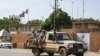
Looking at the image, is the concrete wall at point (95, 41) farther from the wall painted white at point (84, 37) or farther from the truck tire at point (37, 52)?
the truck tire at point (37, 52)

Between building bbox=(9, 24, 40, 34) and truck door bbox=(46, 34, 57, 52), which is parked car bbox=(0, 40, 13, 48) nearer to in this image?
truck door bbox=(46, 34, 57, 52)

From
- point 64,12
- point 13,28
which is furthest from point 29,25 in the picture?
point 64,12

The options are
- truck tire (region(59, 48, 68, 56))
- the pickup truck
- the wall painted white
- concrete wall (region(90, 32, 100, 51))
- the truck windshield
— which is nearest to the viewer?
the pickup truck

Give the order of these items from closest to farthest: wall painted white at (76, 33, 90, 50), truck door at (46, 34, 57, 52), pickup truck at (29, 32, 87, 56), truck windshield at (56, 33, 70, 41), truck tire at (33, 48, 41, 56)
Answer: pickup truck at (29, 32, 87, 56) < truck door at (46, 34, 57, 52) < truck windshield at (56, 33, 70, 41) < truck tire at (33, 48, 41, 56) < wall painted white at (76, 33, 90, 50)

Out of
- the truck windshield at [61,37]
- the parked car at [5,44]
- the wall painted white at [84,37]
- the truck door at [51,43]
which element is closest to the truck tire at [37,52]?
the truck door at [51,43]

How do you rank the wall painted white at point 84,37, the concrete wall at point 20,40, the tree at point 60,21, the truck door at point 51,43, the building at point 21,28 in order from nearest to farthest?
the truck door at point 51,43 < the wall painted white at point 84,37 < the concrete wall at point 20,40 < the tree at point 60,21 < the building at point 21,28

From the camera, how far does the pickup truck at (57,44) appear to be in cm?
2664

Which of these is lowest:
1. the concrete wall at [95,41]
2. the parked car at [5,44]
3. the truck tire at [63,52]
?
the parked car at [5,44]

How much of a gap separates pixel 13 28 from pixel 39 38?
69.8 meters

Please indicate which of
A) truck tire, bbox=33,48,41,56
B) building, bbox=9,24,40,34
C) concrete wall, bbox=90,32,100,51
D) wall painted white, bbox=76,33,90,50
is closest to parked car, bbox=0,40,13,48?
wall painted white, bbox=76,33,90,50

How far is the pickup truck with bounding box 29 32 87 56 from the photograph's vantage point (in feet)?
87.4

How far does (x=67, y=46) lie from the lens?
26.5 meters

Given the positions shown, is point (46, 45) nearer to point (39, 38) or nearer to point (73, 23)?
point (39, 38)

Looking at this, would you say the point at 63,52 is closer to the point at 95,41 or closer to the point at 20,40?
the point at 95,41
